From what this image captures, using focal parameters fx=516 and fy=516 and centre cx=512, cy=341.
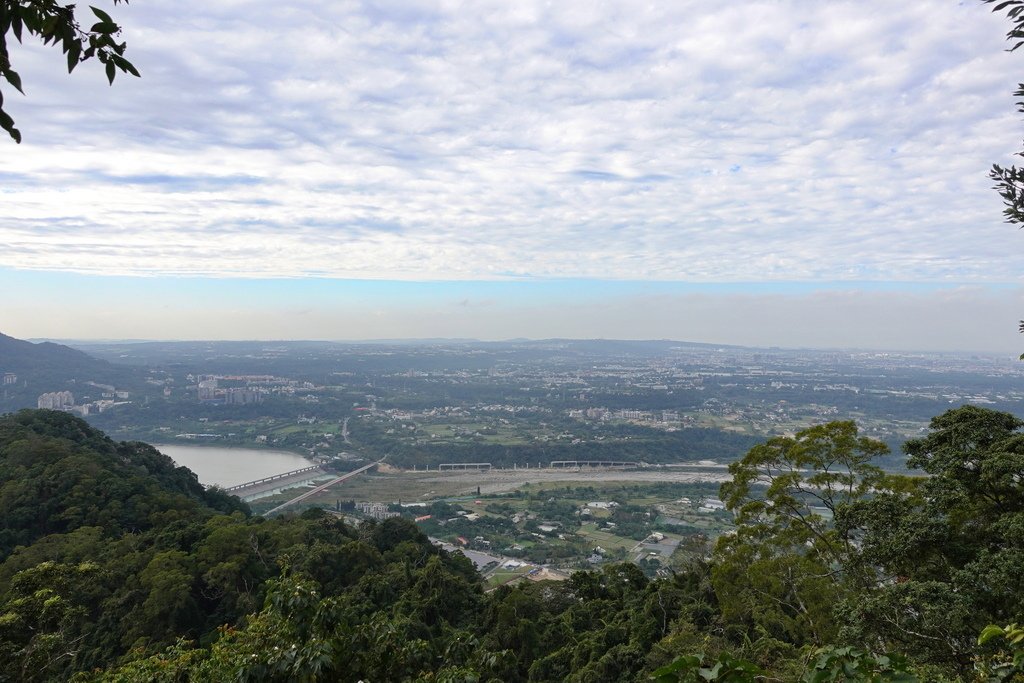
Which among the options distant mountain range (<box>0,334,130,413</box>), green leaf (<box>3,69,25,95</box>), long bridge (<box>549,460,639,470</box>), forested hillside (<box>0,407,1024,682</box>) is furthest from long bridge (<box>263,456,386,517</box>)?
distant mountain range (<box>0,334,130,413</box>)

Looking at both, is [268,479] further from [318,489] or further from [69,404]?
[69,404]

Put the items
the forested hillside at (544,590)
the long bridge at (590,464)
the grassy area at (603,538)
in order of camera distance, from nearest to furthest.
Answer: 1. the forested hillside at (544,590)
2. the grassy area at (603,538)
3. the long bridge at (590,464)

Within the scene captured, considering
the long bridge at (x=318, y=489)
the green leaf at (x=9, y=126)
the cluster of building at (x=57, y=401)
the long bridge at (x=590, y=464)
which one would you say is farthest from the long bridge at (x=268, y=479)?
the green leaf at (x=9, y=126)

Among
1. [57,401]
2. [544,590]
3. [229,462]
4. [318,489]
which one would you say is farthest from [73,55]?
[57,401]

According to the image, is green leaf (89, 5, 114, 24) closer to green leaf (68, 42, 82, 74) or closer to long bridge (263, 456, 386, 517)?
green leaf (68, 42, 82, 74)

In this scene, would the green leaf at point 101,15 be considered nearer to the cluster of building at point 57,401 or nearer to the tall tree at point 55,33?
the tall tree at point 55,33

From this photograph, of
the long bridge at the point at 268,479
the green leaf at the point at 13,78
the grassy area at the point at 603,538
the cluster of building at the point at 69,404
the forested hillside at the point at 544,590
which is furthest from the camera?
the cluster of building at the point at 69,404
